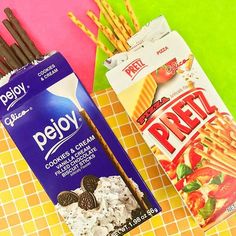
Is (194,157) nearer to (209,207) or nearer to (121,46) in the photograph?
(209,207)

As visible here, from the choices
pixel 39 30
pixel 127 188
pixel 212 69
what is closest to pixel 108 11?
pixel 39 30

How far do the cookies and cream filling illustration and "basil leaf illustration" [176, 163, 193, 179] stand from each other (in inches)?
3.6

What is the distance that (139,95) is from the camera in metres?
1.00

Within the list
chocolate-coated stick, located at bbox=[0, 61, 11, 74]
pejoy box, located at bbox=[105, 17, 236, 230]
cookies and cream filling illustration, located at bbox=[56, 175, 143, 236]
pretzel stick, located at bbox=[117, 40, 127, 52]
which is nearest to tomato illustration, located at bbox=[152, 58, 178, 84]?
pejoy box, located at bbox=[105, 17, 236, 230]

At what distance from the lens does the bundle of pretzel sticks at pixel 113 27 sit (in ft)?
3.56

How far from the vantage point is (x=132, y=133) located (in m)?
1.12

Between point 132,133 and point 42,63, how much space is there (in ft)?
0.93

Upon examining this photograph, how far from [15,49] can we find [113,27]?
228 millimetres

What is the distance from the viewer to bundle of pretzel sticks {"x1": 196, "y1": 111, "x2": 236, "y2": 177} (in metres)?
1.00

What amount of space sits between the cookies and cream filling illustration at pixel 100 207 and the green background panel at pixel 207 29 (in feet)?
0.93

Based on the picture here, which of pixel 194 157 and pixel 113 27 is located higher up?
pixel 113 27

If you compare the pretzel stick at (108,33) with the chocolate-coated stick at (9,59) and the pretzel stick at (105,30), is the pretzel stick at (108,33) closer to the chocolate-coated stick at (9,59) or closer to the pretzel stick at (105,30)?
the pretzel stick at (105,30)

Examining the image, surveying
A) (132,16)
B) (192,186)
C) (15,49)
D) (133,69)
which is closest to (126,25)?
(132,16)

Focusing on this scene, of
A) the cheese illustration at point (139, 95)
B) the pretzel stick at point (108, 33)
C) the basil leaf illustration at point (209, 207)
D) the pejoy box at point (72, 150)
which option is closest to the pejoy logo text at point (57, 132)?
the pejoy box at point (72, 150)
